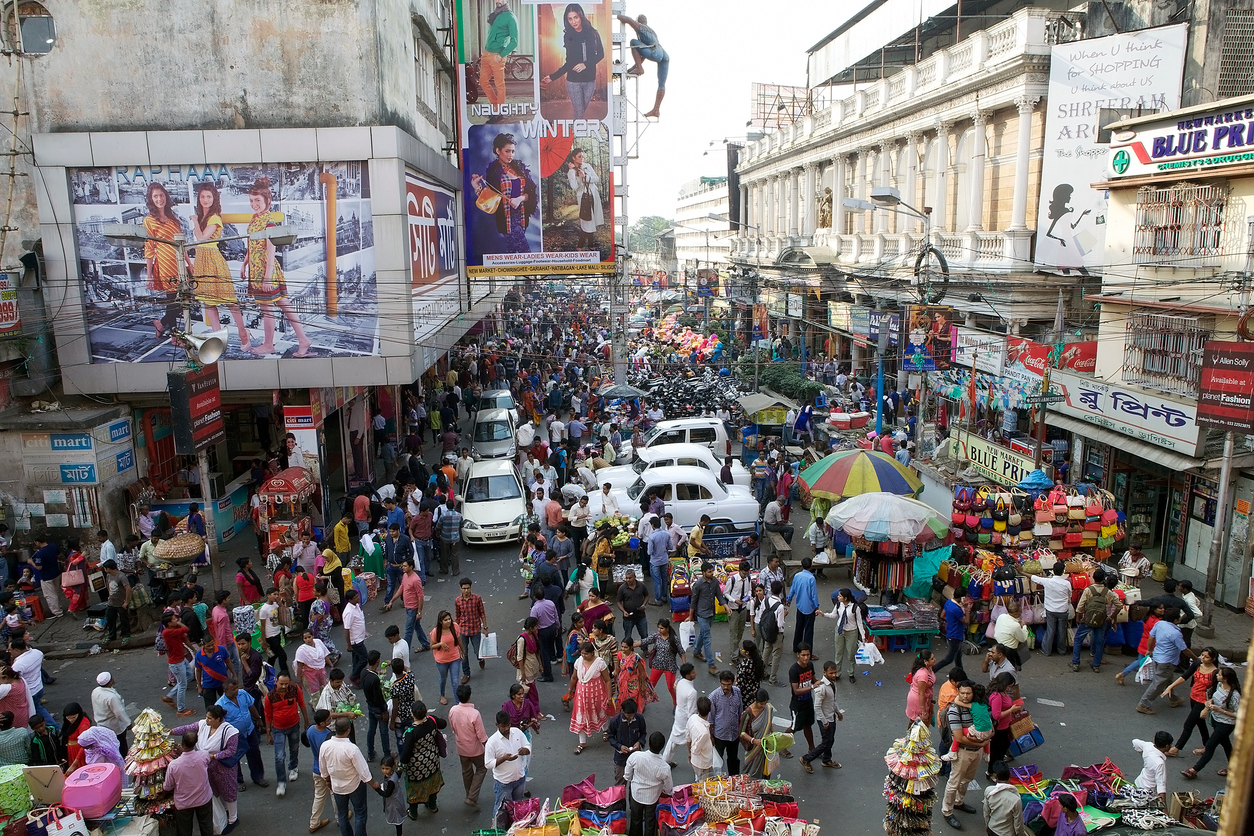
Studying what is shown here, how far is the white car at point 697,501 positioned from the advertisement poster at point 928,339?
6.69 metres

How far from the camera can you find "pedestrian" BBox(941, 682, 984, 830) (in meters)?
8.12

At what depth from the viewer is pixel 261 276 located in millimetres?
16812

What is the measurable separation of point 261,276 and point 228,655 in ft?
30.0

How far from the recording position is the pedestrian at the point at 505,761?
7.66m

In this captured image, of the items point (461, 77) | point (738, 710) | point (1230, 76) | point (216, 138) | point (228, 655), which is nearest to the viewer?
point (738, 710)

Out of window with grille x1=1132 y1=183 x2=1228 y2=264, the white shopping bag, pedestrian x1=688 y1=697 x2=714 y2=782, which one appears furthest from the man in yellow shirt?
window with grille x1=1132 y1=183 x2=1228 y2=264

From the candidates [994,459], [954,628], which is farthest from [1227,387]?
[994,459]

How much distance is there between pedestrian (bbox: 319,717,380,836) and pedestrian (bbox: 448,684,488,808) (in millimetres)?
883

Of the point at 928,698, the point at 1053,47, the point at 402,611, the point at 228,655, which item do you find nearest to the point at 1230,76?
A: the point at 1053,47

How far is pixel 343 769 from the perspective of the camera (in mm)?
7461

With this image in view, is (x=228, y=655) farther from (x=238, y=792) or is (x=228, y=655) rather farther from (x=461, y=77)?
(x=461, y=77)

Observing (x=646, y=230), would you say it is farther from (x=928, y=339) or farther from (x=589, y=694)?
(x=589, y=694)

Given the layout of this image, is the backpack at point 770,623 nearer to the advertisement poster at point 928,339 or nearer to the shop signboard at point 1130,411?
the shop signboard at point 1130,411

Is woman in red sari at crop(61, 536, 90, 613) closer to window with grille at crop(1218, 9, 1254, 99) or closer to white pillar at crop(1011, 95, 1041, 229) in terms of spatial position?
white pillar at crop(1011, 95, 1041, 229)
